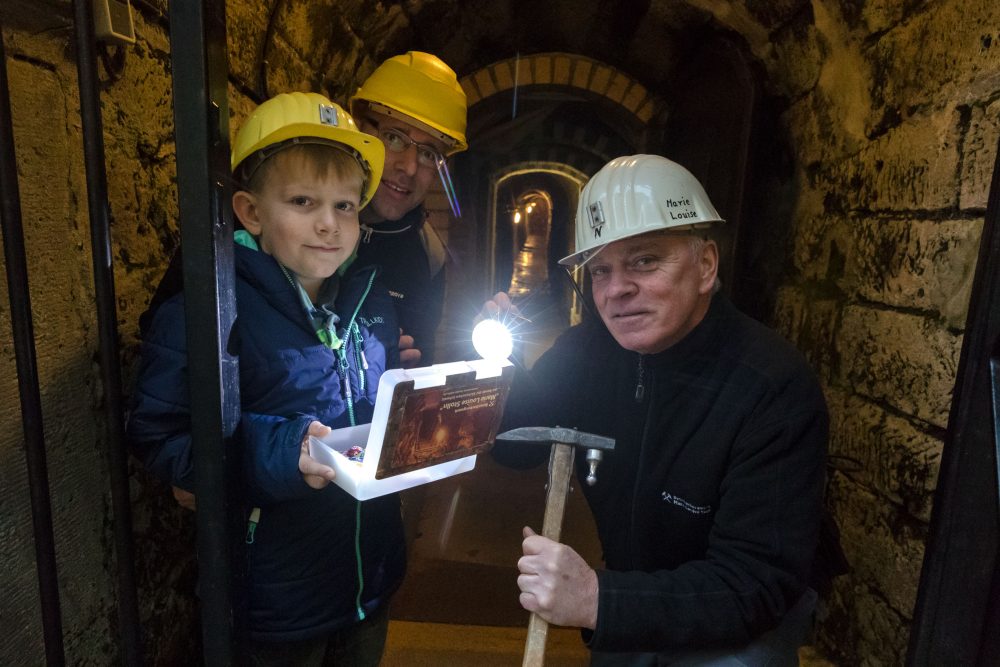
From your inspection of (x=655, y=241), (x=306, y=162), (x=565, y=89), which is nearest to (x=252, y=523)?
Answer: (x=306, y=162)

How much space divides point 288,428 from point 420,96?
1.28m

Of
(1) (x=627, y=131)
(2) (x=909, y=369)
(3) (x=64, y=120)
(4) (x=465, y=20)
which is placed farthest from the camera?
(1) (x=627, y=131)

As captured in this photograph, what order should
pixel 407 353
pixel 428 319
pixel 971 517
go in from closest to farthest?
pixel 971 517
pixel 407 353
pixel 428 319

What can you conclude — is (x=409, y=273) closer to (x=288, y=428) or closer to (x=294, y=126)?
(x=294, y=126)

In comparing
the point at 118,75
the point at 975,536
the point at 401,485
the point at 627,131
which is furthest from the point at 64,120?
the point at 627,131

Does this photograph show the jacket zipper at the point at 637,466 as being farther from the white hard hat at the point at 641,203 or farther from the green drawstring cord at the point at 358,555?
the green drawstring cord at the point at 358,555

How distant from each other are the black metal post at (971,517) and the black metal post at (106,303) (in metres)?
1.56

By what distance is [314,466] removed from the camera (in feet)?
3.32

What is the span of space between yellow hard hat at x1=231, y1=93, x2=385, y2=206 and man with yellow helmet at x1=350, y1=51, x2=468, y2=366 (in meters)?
0.60

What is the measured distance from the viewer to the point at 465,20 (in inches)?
130

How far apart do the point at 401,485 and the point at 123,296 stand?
817 millimetres

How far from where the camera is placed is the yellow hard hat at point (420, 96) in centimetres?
184

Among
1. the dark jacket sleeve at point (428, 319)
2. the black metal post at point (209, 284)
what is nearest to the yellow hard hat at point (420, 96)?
the dark jacket sleeve at point (428, 319)

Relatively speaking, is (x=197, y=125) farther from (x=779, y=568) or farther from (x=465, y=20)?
(x=465, y=20)
